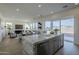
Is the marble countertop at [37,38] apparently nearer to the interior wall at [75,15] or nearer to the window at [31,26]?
the window at [31,26]

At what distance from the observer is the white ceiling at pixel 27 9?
199 centimetres

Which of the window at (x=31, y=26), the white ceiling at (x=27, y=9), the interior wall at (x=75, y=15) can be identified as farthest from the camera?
the window at (x=31, y=26)

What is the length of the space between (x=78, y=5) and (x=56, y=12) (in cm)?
46

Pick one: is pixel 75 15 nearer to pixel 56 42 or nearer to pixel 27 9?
pixel 56 42

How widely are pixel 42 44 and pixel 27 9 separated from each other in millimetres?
784

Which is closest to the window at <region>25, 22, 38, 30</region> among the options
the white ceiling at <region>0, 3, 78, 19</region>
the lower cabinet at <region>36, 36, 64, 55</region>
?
the white ceiling at <region>0, 3, 78, 19</region>

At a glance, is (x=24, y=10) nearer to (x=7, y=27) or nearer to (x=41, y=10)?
(x=41, y=10)

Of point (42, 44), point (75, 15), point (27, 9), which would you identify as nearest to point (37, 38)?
point (42, 44)

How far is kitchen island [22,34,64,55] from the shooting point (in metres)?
2.07

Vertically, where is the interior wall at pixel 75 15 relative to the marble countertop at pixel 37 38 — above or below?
above

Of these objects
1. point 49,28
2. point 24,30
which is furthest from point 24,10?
point 49,28

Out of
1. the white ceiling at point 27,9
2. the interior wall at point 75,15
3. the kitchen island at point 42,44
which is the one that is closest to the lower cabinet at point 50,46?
the kitchen island at point 42,44

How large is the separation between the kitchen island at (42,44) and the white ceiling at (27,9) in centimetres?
50
